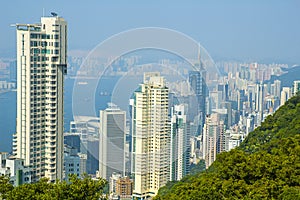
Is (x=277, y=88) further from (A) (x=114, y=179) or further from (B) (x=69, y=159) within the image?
(A) (x=114, y=179)

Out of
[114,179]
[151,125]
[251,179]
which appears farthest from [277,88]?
[251,179]

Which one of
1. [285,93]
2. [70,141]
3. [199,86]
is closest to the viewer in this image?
[199,86]

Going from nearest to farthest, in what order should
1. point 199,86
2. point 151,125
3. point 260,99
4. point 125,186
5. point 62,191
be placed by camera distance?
1. point 62,191
2. point 151,125
3. point 125,186
4. point 199,86
5. point 260,99

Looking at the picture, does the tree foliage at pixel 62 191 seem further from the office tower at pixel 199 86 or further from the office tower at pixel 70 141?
the office tower at pixel 70 141

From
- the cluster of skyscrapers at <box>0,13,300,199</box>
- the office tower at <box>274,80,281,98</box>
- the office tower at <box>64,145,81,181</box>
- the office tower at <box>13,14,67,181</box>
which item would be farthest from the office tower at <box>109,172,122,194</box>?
the office tower at <box>274,80,281,98</box>

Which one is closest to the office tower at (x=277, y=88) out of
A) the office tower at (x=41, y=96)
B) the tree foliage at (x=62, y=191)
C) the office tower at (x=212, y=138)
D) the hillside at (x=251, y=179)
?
the office tower at (x=212, y=138)

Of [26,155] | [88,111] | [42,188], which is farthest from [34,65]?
[42,188]
